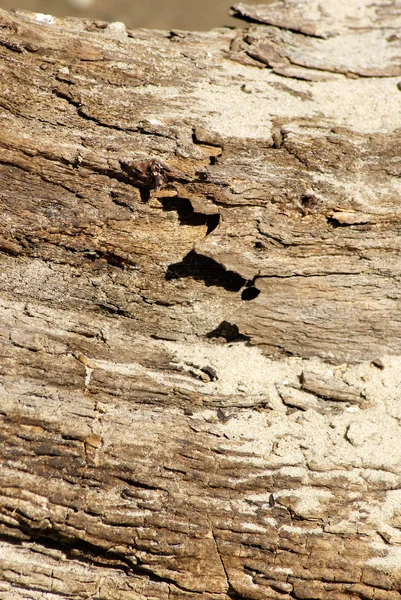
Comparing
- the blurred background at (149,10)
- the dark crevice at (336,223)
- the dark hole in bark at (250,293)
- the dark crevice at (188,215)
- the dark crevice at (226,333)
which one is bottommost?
the dark crevice at (226,333)

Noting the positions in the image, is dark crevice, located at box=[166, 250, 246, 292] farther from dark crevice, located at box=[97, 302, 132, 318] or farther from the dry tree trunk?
dark crevice, located at box=[97, 302, 132, 318]

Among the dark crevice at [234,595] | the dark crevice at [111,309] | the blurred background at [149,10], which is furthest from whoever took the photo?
the blurred background at [149,10]

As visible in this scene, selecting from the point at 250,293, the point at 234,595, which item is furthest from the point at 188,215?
the point at 234,595

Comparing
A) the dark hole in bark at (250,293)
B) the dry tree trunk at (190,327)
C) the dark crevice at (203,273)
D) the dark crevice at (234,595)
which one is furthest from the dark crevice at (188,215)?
the dark crevice at (234,595)

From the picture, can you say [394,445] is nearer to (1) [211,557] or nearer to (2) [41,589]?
(1) [211,557]

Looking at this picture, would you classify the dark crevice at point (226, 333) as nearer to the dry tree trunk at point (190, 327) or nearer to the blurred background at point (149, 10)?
the dry tree trunk at point (190, 327)

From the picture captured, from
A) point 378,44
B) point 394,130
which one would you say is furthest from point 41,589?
point 378,44

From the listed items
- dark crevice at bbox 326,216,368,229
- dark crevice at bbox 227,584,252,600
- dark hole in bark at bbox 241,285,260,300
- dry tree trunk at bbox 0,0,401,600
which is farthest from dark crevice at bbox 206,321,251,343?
dark crevice at bbox 227,584,252,600
